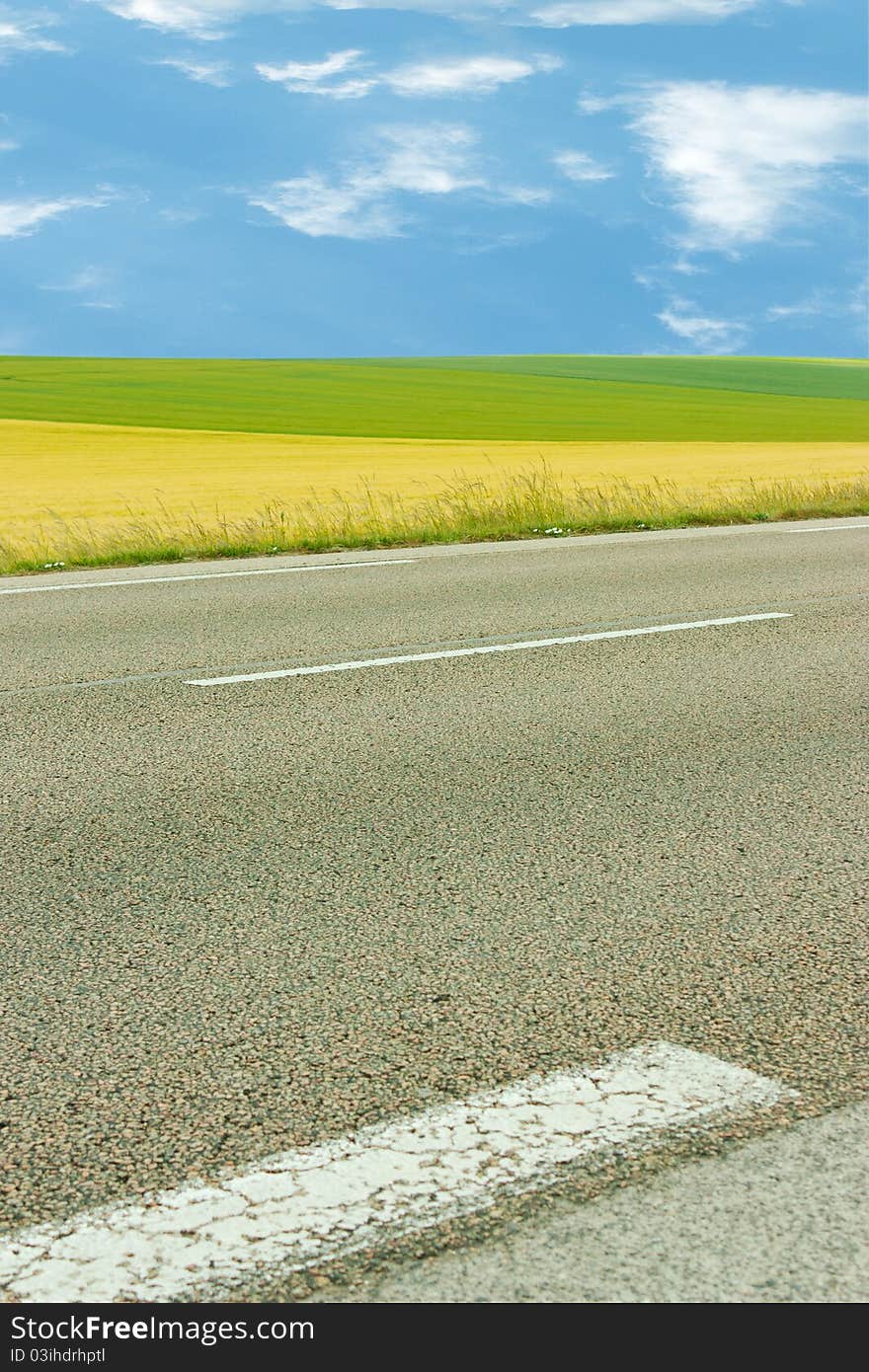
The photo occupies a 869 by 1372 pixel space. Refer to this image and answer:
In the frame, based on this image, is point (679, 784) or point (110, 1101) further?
point (679, 784)

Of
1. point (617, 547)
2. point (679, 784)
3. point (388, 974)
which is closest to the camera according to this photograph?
point (388, 974)

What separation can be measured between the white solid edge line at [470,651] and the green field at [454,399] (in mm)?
43105

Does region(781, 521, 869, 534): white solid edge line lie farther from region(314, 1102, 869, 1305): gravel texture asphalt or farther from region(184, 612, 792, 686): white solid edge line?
region(314, 1102, 869, 1305): gravel texture asphalt

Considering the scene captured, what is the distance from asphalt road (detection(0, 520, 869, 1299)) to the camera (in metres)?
3.13

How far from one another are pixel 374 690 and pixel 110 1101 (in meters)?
4.29

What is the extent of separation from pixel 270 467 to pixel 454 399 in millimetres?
37330

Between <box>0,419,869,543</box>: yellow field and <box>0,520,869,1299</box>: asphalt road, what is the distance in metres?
11.3

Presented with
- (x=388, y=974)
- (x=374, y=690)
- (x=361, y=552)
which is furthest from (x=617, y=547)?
(x=388, y=974)

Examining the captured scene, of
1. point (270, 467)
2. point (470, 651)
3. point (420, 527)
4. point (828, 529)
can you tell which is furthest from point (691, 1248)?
point (270, 467)

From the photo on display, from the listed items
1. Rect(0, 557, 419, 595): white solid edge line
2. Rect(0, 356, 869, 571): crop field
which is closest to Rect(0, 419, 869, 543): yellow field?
Rect(0, 356, 869, 571): crop field

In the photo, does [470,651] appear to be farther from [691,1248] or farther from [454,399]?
[454,399]
